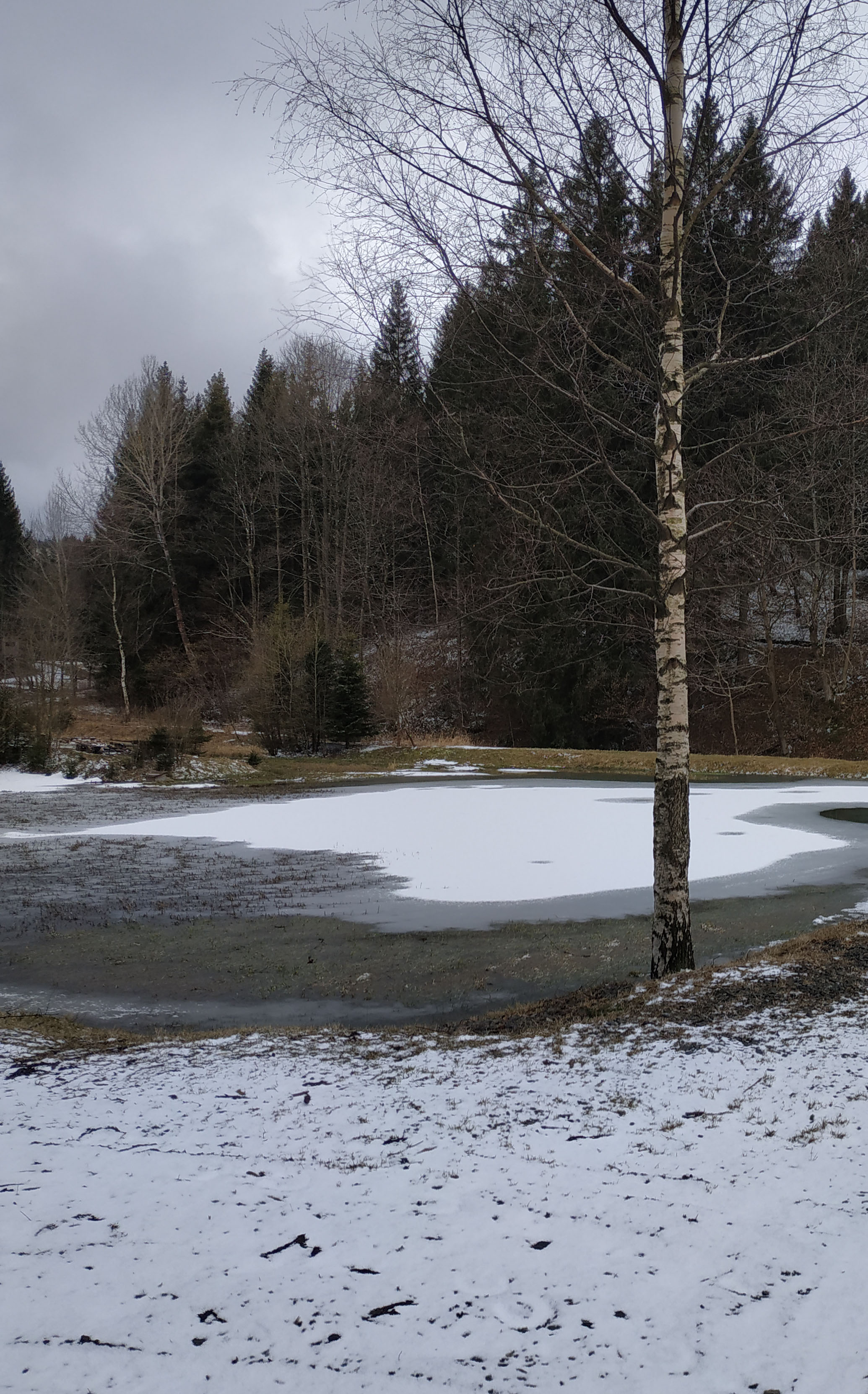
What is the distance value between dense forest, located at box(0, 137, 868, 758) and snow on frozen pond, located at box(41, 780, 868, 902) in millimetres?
3023

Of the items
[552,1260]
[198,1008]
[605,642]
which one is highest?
[605,642]

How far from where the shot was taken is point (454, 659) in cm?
3650

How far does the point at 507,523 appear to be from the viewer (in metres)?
7.26

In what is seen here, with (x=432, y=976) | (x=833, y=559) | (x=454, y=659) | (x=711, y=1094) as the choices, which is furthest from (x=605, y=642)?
(x=711, y=1094)


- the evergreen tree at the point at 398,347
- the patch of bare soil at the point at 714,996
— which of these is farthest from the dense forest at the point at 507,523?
the patch of bare soil at the point at 714,996

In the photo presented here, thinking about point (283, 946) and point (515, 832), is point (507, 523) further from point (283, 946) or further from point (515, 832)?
point (515, 832)

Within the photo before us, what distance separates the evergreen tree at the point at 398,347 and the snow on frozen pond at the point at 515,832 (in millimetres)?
5351

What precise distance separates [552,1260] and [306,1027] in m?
3.27

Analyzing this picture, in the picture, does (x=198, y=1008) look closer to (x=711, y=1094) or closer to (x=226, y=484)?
(x=711, y=1094)

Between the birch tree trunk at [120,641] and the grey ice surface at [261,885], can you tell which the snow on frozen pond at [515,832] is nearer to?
the grey ice surface at [261,885]

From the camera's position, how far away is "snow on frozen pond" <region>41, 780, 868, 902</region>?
416 inches

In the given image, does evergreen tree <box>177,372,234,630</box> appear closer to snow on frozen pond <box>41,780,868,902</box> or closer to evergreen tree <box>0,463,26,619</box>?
evergreen tree <box>0,463,26,619</box>

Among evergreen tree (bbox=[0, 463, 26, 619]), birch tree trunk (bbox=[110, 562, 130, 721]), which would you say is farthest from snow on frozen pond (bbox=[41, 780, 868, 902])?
evergreen tree (bbox=[0, 463, 26, 619])

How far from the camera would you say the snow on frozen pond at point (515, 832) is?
10570mm
